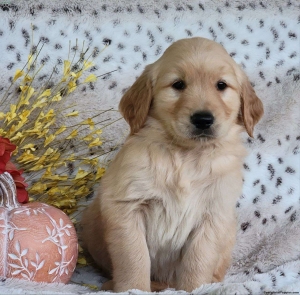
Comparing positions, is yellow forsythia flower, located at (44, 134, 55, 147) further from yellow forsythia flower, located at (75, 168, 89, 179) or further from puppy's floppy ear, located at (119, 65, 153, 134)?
puppy's floppy ear, located at (119, 65, 153, 134)

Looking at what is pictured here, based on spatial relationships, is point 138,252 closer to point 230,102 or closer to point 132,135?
point 132,135

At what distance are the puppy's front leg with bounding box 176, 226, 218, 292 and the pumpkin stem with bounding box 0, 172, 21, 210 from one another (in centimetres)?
70

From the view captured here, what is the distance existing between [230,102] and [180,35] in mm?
1098

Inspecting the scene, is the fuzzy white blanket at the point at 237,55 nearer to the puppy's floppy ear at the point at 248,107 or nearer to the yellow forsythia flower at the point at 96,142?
the yellow forsythia flower at the point at 96,142

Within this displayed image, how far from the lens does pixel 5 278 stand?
2.09m

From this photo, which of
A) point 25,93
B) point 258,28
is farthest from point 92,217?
point 258,28

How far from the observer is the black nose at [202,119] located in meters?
2.13

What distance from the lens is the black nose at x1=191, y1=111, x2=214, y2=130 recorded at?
2.13m

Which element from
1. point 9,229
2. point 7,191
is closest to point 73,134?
point 7,191

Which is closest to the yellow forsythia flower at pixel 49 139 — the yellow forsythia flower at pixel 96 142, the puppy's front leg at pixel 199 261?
the yellow forsythia flower at pixel 96 142

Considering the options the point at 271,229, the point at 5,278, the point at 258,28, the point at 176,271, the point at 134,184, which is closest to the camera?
the point at 5,278

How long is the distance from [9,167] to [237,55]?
1467 millimetres

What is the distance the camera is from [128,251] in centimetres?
222

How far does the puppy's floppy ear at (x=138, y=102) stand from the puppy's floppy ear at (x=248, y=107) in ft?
1.21
